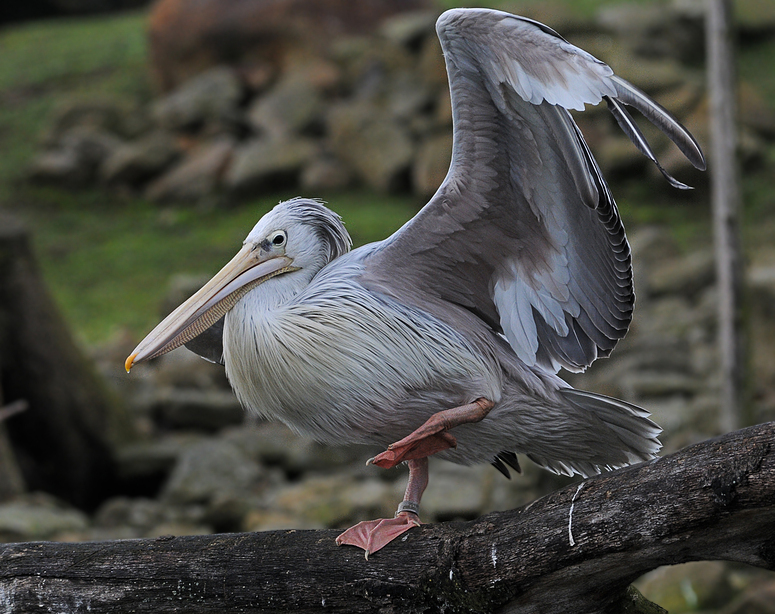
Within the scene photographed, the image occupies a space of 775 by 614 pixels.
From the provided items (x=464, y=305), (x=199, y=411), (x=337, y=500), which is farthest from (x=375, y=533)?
(x=199, y=411)

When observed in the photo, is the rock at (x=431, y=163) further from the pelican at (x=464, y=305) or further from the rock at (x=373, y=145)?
the pelican at (x=464, y=305)

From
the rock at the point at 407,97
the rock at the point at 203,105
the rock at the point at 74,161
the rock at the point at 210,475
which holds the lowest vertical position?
the rock at the point at 210,475

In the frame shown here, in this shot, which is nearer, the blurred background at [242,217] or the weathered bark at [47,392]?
the blurred background at [242,217]

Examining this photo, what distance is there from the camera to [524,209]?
3.38 metres

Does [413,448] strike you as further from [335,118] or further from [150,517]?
[335,118]

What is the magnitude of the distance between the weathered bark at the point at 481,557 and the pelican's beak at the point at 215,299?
2.10ft

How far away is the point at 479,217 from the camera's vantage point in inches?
132

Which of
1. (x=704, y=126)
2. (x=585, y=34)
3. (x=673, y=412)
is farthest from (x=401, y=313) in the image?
(x=585, y=34)

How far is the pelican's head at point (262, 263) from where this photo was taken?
3.43 m

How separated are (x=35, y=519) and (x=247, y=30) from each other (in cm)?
1140

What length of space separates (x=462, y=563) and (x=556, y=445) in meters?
0.64

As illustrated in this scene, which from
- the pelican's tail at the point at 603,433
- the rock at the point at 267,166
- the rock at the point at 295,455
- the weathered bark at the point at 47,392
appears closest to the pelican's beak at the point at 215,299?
the pelican's tail at the point at 603,433

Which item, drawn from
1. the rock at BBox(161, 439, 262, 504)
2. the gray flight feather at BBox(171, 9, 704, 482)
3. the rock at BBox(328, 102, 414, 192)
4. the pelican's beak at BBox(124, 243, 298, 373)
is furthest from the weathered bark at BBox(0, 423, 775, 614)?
the rock at BBox(328, 102, 414, 192)

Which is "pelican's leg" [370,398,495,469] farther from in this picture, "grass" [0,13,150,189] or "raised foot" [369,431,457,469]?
"grass" [0,13,150,189]
